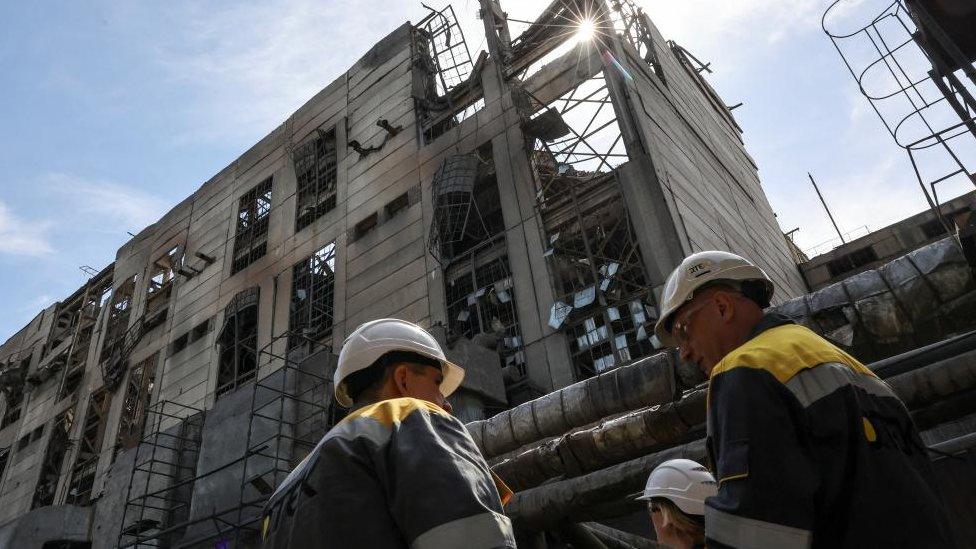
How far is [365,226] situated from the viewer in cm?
2403

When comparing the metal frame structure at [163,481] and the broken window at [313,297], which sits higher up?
the broken window at [313,297]

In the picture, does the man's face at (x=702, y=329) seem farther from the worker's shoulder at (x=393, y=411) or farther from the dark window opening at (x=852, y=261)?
the dark window opening at (x=852, y=261)

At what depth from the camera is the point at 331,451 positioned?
78.8 inches

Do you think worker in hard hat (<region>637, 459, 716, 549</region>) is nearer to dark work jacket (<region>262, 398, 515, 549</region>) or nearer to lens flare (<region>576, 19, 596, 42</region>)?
dark work jacket (<region>262, 398, 515, 549</region>)

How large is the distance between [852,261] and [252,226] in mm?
26024

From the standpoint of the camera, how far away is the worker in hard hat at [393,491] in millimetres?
1782

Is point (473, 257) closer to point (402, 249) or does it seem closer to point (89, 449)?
point (402, 249)

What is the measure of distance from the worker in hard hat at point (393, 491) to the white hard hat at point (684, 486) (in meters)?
2.07

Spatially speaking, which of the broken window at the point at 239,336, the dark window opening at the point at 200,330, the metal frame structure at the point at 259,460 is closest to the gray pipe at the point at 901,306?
the metal frame structure at the point at 259,460

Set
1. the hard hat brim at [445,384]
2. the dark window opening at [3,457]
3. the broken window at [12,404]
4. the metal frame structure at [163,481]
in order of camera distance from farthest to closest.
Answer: the broken window at [12,404] < the dark window opening at [3,457] < the metal frame structure at [163,481] < the hard hat brim at [445,384]

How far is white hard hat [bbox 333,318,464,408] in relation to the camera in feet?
8.66

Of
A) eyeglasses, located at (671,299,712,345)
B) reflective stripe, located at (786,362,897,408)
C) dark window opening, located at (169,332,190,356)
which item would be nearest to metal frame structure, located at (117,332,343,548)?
dark window opening, located at (169,332,190,356)

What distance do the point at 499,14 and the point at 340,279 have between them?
11867 mm

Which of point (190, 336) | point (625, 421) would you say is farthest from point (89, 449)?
point (625, 421)
